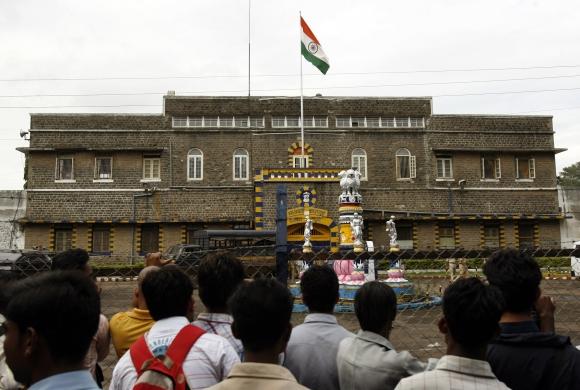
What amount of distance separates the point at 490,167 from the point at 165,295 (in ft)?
84.9

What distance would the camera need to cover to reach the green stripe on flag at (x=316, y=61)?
21.0 metres

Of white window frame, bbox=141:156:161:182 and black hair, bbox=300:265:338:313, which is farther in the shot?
white window frame, bbox=141:156:161:182

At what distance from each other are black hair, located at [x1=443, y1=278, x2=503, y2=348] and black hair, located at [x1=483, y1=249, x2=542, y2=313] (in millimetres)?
308

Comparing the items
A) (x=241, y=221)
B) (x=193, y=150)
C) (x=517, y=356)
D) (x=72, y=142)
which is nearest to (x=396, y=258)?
(x=517, y=356)

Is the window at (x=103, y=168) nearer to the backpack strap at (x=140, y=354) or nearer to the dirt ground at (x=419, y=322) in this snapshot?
the dirt ground at (x=419, y=322)

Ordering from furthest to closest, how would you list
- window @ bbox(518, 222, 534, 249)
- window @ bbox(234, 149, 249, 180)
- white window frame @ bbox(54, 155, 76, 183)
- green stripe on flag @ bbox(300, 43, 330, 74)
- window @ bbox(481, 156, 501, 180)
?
window @ bbox(481, 156, 501, 180) < window @ bbox(234, 149, 249, 180) < window @ bbox(518, 222, 534, 249) < white window frame @ bbox(54, 155, 76, 183) < green stripe on flag @ bbox(300, 43, 330, 74)

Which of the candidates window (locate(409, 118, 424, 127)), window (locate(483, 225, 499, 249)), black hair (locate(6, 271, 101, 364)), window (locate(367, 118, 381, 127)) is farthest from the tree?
black hair (locate(6, 271, 101, 364))

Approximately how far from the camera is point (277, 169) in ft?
75.8

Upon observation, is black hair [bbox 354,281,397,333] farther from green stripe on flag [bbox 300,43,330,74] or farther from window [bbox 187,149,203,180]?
window [bbox 187,149,203,180]

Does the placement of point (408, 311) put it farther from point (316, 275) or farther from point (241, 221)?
point (241, 221)

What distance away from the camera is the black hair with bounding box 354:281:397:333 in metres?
2.62

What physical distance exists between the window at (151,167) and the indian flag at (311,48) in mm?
9071

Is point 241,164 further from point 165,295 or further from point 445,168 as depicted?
point 165,295

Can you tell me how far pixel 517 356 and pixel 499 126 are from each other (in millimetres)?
25794
